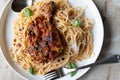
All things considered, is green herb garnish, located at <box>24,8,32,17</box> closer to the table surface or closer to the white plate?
the white plate

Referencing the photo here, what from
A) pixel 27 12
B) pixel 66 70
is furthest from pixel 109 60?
pixel 27 12

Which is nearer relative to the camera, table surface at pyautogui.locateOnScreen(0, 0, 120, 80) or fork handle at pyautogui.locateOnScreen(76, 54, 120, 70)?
fork handle at pyautogui.locateOnScreen(76, 54, 120, 70)

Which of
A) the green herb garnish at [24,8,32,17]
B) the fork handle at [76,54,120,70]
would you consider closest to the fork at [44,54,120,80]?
the fork handle at [76,54,120,70]

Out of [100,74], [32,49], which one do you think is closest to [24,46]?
[32,49]

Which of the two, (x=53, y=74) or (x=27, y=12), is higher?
(x=27, y=12)

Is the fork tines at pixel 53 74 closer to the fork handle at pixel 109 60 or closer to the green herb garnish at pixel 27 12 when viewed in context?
the fork handle at pixel 109 60

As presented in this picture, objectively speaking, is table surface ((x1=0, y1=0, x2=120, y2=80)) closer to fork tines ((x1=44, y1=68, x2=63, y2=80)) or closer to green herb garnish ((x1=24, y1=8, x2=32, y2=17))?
fork tines ((x1=44, y1=68, x2=63, y2=80))

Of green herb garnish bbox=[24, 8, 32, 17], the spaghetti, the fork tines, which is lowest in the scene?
the fork tines

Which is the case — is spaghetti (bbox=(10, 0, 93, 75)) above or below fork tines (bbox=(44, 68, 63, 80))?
above

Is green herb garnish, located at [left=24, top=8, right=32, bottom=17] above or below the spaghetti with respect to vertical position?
above

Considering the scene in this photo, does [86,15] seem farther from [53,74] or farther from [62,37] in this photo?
[53,74]
